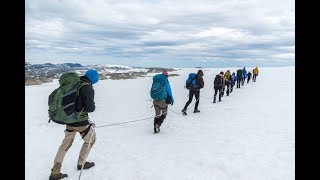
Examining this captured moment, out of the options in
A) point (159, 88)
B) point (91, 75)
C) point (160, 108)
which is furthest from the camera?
point (160, 108)

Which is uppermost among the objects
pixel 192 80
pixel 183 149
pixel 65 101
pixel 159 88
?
pixel 192 80

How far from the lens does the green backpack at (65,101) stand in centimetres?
618

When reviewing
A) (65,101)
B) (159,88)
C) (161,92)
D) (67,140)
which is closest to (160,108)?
(161,92)

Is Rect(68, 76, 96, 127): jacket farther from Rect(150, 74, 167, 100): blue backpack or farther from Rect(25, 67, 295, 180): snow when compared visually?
Rect(150, 74, 167, 100): blue backpack

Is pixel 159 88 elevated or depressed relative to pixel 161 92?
elevated

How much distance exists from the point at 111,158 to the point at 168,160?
1.50 m

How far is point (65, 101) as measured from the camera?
20.3 feet

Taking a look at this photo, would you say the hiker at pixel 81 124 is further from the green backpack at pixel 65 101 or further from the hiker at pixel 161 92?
the hiker at pixel 161 92

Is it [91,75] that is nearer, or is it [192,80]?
[91,75]

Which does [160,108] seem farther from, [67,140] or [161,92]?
[67,140]

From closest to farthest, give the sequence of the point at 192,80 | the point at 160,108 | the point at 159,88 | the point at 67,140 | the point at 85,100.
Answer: the point at 85,100
the point at 67,140
the point at 159,88
the point at 160,108
the point at 192,80

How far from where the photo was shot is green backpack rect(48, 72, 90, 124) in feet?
20.3

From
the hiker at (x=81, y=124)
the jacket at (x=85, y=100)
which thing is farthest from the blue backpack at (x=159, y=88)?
the jacket at (x=85, y=100)
